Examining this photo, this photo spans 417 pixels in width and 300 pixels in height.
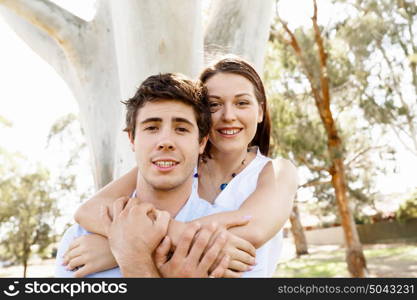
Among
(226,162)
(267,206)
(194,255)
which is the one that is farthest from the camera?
(226,162)

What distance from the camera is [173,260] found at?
1.56 meters

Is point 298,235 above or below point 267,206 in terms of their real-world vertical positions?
above

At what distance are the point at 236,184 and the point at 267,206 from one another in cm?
26

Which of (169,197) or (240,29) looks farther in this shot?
(240,29)

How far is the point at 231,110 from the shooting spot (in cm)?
204

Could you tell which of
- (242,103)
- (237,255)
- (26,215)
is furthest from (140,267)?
(26,215)

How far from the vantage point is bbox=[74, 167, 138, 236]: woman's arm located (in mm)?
1793

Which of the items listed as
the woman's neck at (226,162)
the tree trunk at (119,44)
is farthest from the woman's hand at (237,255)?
the tree trunk at (119,44)

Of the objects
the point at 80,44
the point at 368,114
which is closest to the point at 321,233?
the point at 368,114

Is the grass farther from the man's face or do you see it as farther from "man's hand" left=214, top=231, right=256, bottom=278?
the man's face

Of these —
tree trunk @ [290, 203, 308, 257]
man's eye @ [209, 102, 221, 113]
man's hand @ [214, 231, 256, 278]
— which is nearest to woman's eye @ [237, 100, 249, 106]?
man's eye @ [209, 102, 221, 113]

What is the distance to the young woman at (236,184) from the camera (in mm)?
1693

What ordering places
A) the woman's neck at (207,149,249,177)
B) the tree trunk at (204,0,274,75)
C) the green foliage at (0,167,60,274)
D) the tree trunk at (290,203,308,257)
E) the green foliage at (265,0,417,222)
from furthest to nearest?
1. the tree trunk at (290,203,308,257)
2. the green foliage at (0,167,60,274)
3. the green foliage at (265,0,417,222)
4. the tree trunk at (204,0,274,75)
5. the woman's neck at (207,149,249,177)

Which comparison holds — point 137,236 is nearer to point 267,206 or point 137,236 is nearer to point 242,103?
point 267,206
